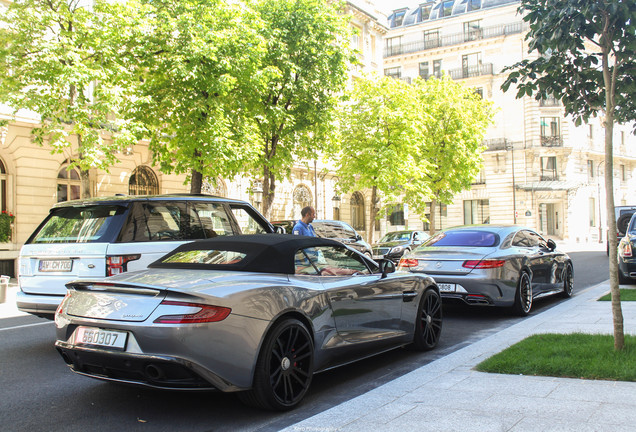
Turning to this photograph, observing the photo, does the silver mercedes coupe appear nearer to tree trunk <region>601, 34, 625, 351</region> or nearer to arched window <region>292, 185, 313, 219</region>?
tree trunk <region>601, 34, 625, 351</region>

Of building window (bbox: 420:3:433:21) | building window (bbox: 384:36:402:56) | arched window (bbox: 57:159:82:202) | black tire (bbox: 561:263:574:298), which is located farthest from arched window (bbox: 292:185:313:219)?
building window (bbox: 420:3:433:21)

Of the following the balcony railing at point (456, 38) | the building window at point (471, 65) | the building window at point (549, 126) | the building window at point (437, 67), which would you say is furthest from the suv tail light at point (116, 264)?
the building window at point (437, 67)

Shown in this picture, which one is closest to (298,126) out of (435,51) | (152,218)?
(152,218)

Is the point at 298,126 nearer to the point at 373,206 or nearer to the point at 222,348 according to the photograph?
the point at 373,206

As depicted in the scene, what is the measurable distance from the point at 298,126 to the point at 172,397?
58.0 feet

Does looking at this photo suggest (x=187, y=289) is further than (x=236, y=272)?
No

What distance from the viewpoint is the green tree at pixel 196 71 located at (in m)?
16.6

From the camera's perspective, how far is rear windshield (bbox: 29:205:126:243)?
7000 mm

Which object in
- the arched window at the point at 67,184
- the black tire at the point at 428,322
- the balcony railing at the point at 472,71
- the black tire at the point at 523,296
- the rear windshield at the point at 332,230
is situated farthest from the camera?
the balcony railing at the point at 472,71

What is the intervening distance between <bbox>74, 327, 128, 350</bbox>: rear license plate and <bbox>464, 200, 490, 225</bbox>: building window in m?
52.9

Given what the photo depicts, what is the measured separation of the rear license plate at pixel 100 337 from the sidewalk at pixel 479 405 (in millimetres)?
1354

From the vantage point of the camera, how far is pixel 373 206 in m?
30.9

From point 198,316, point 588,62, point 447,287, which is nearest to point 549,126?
point 447,287

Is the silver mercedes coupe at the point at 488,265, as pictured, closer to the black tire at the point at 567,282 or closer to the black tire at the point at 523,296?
the black tire at the point at 523,296
